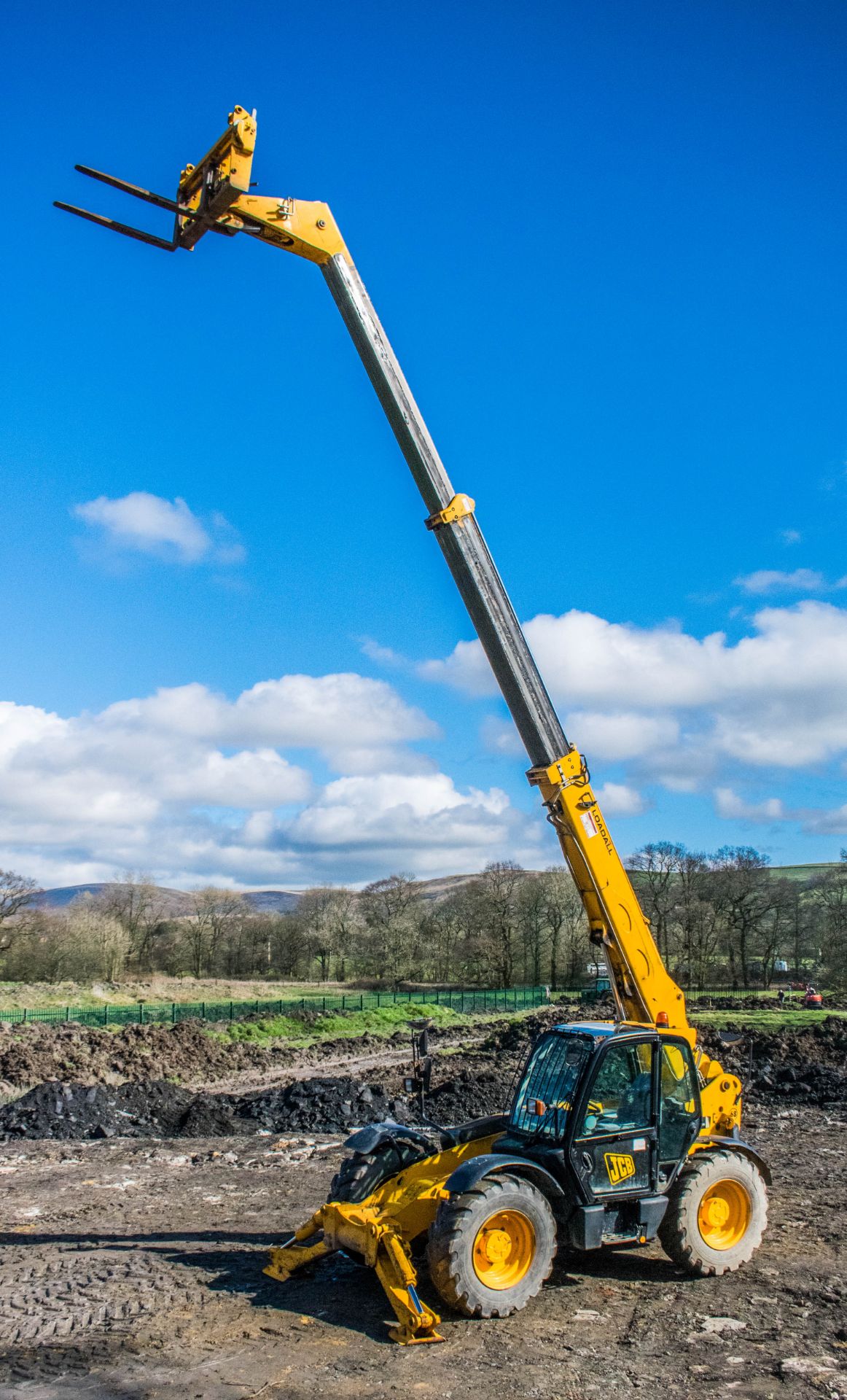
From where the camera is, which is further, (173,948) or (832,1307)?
(173,948)

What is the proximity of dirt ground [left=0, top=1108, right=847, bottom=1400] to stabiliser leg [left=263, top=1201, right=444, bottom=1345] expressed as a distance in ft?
0.45

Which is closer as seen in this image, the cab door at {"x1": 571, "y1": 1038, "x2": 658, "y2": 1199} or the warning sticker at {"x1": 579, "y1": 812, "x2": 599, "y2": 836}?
the cab door at {"x1": 571, "y1": 1038, "x2": 658, "y2": 1199}

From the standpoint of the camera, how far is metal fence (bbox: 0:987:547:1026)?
35531mm

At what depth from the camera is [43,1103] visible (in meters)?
16.7

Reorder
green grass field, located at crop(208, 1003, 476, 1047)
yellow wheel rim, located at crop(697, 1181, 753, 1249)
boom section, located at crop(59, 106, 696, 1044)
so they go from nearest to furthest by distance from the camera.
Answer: yellow wheel rim, located at crop(697, 1181, 753, 1249)
boom section, located at crop(59, 106, 696, 1044)
green grass field, located at crop(208, 1003, 476, 1047)

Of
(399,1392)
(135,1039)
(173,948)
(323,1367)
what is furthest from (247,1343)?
(173,948)

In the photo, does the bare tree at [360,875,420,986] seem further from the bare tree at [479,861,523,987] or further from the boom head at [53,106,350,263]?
the boom head at [53,106,350,263]

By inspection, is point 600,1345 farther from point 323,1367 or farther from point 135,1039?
point 135,1039


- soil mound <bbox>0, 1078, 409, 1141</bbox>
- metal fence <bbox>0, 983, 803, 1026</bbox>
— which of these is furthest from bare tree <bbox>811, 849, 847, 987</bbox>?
soil mound <bbox>0, 1078, 409, 1141</bbox>

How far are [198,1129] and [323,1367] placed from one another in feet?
33.7

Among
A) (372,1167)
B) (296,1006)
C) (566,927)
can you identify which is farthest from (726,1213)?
(566,927)

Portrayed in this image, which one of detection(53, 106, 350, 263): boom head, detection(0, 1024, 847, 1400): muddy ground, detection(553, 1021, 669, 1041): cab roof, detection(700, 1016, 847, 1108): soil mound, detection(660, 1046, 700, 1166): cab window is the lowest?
detection(0, 1024, 847, 1400): muddy ground

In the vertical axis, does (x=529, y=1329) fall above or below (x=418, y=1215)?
below

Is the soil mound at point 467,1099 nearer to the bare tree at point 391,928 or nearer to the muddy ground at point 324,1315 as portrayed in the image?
→ the muddy ground at point 324,1315
